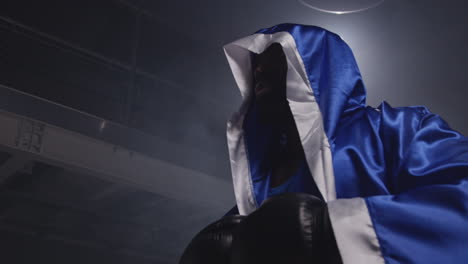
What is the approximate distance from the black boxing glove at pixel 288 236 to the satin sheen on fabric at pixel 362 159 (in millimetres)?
23

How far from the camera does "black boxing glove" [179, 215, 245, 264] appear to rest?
2.63ft

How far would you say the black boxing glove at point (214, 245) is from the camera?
2.63 ft

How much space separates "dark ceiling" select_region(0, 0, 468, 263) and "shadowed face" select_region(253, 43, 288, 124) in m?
1.67

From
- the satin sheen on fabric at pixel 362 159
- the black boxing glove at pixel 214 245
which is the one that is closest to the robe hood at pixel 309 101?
the satin sheen on fabric at pixel 362 159

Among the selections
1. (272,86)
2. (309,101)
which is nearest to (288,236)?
(309,101)

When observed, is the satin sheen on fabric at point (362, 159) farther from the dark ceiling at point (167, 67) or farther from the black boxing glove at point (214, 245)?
the dark ceiling at point (167, 67)

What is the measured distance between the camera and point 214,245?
82cm

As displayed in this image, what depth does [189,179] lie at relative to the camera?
3709mm

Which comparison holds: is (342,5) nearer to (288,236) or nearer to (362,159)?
(362,159)

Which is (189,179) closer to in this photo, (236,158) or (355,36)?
(355,36)

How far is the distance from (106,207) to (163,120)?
1.12m

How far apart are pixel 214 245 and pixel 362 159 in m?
0.34

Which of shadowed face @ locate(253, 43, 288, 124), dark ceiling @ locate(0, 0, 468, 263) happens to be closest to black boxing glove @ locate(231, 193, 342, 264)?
shadowed face @ locate(253, 43, 288, 124)

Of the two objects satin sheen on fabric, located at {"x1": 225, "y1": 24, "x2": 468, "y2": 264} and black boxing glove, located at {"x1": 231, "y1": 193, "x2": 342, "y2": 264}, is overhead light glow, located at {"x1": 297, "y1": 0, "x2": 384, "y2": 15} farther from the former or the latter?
black boxing glove, located at {"x1": 231, "y1": 193, "x2": 342, "y2": 264}
